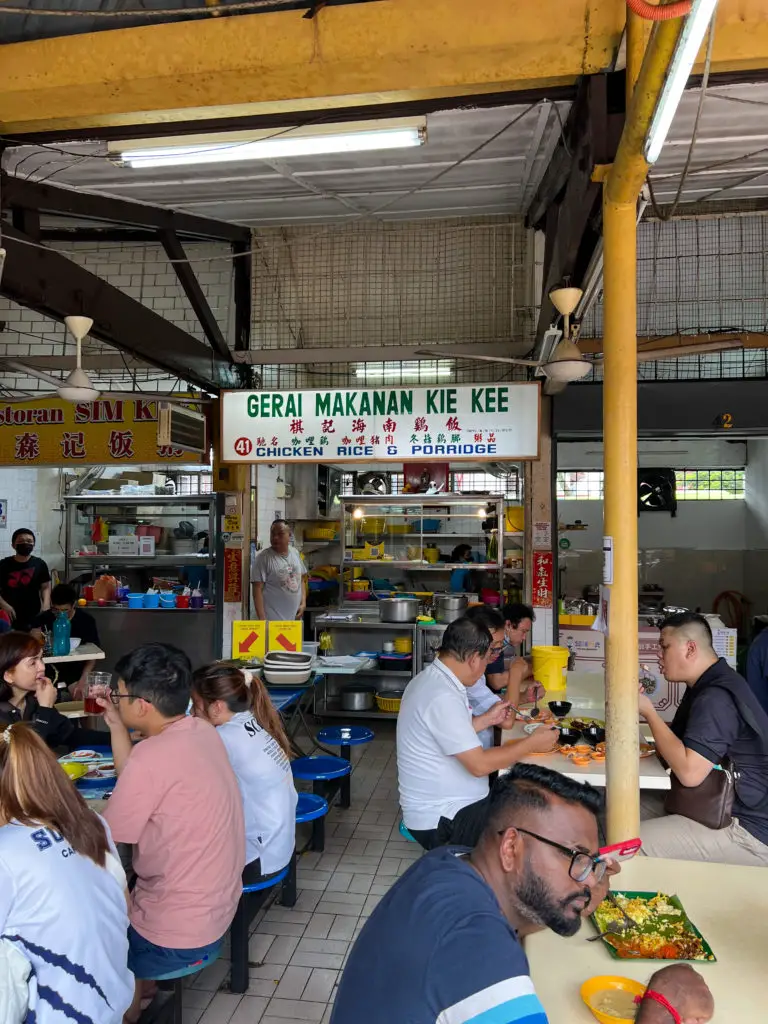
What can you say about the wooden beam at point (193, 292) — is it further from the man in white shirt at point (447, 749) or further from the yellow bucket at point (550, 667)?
the man in white shirt at point (447, 749)

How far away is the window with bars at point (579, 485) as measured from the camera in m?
11.5

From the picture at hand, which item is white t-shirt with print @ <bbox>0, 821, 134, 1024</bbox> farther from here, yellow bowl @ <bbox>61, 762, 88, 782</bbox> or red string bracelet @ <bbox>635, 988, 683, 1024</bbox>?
yellow bowl @ <bbox>61, 762, 88, 782</bbox>

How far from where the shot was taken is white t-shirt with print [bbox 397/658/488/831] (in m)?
3.19

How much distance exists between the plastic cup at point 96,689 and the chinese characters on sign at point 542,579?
4.50 metres

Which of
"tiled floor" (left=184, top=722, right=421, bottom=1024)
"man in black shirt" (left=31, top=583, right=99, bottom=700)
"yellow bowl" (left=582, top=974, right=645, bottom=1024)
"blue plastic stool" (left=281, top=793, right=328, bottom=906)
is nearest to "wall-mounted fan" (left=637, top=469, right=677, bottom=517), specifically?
"tiled floor" (left=184, top=722, right=421, bottom=1024)

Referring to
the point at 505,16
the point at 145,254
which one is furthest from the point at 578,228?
the point at 145,254

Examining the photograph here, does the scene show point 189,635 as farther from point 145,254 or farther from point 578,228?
point 578,228

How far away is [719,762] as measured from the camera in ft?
10.4

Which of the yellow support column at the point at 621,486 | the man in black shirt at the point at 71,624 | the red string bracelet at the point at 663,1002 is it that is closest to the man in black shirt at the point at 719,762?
the yellow support column at the point at 621,486

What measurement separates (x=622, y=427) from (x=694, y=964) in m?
1.97

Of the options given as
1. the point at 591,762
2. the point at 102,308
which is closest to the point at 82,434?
the point at 102,308

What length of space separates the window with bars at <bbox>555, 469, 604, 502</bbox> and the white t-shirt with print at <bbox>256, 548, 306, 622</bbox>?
17.3 ft

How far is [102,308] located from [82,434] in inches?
101

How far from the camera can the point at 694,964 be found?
1916 mm
